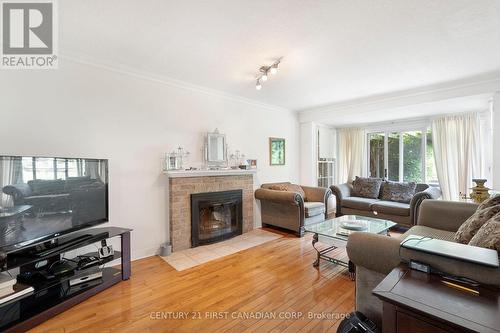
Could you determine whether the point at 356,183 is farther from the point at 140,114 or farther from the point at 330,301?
the point at 140,114

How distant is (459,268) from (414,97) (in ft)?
11.4

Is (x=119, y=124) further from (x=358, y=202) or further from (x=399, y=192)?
(x=399, y=192)

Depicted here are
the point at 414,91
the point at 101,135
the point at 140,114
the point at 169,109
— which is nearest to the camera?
the point at 101,135

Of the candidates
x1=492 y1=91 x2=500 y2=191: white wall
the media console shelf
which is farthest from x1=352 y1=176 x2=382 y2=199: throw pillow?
the media console shelf

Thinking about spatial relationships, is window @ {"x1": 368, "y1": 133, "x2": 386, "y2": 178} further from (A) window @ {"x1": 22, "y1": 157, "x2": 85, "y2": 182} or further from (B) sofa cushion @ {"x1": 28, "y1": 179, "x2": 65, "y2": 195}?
(B) sofa cushion @ {"x1": 28, "y1": 179, "x2": 65, "y2": 195}

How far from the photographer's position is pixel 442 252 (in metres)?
1.23

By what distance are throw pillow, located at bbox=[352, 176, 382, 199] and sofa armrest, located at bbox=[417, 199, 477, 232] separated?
6.25ft

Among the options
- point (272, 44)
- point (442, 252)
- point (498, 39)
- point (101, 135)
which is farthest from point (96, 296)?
point (498, 39)

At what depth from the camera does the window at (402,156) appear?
491 centimetres

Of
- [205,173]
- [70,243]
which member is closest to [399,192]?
[205,173]

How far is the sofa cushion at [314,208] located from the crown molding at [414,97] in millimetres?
1897

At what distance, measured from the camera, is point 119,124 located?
2867 millimetres

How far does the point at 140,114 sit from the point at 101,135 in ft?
1.76

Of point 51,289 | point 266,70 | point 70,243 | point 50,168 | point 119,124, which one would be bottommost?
point 51,289
